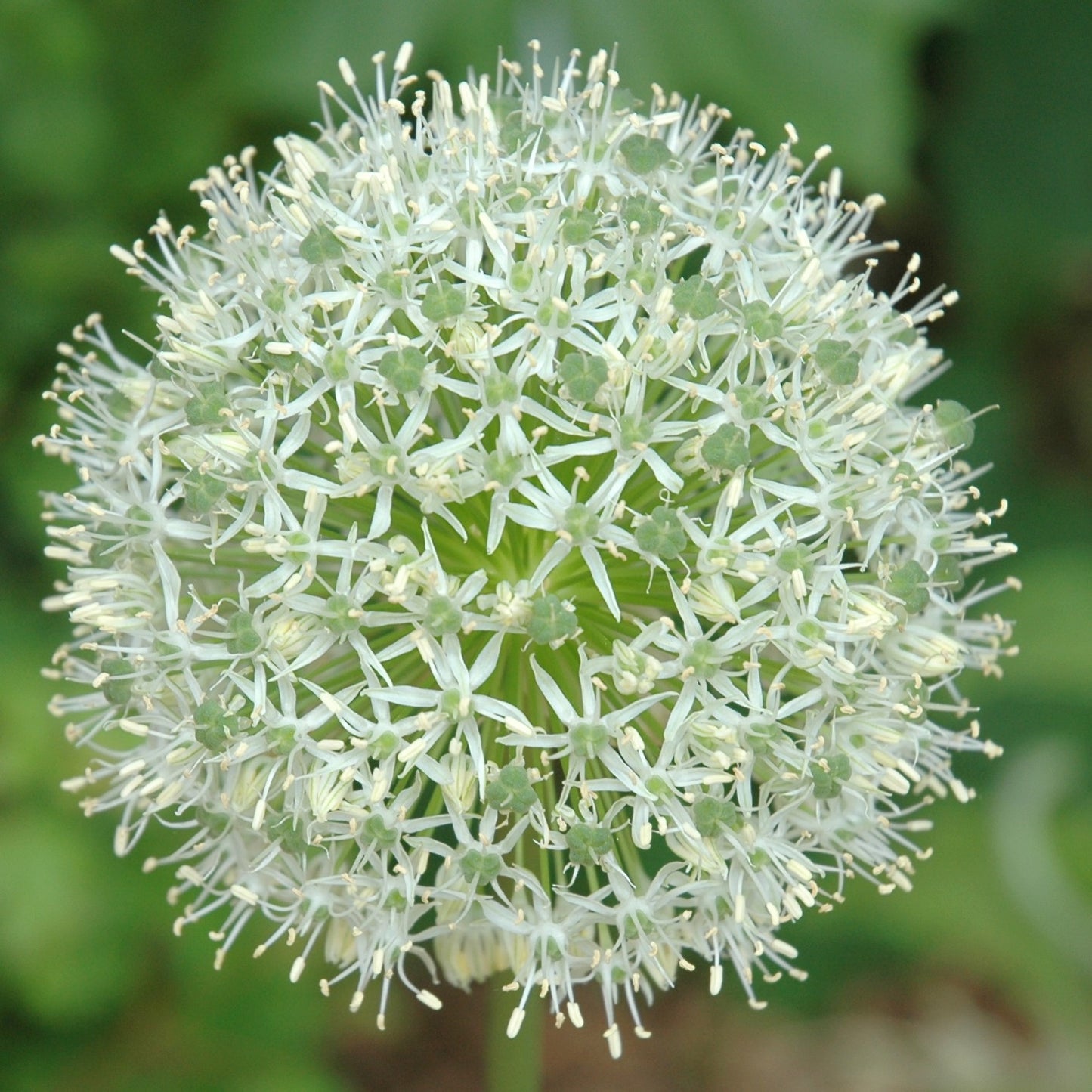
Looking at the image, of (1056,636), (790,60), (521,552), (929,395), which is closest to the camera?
(521,552)

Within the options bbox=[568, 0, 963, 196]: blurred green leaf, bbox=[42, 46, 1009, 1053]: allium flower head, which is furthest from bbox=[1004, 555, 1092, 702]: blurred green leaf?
bbox=[42, 46, 1009, 1053]: allium flower head

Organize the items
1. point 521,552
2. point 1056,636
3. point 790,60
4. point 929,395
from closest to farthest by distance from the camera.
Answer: point 521,552 → point 790,60 → point 1056,636 → point 929,395

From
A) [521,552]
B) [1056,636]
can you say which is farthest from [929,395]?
[521,552]

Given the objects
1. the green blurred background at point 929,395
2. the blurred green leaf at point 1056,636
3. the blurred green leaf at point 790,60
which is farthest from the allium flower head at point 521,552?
the blurred green leaf at point 1056,636

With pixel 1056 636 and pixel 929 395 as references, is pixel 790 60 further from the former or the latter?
pixel 1056 636

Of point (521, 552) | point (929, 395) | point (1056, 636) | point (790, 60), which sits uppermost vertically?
point (790, 60)

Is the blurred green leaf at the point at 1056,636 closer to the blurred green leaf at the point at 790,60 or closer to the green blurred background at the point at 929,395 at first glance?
the green blurred background at the point at 929,395

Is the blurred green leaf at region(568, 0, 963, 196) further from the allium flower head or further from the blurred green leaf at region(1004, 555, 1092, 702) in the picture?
the allium flower head

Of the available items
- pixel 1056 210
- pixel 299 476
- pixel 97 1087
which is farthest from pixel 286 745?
pixel 1056 210
